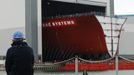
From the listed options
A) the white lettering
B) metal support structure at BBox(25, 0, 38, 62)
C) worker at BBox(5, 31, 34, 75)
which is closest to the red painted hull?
the white lettering

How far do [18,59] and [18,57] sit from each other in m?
0.04

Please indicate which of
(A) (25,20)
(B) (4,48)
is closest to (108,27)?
(A) (25,20)

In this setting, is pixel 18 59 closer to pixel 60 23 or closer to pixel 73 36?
pixel 73 36

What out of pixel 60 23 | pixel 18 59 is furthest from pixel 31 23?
pixel 18 59

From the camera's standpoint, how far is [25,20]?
14797mm

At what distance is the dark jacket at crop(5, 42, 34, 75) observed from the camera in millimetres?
7723

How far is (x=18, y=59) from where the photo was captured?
7.74 m

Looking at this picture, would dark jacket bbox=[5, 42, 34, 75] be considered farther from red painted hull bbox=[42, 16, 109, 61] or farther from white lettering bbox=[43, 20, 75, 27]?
white lettering bbox=[43, 20, 75, 27]

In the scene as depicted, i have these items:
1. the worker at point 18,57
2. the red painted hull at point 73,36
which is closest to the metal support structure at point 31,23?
the red painted hull at point 73,36

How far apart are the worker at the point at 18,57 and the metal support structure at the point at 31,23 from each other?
6.75 m

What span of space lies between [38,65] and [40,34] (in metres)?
1.25

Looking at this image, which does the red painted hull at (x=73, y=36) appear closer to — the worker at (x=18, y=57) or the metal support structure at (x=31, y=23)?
the metal support structure at (x=31, y=23)

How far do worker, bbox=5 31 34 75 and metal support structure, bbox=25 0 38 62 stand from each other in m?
6.75

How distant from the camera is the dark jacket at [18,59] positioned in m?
7.72
